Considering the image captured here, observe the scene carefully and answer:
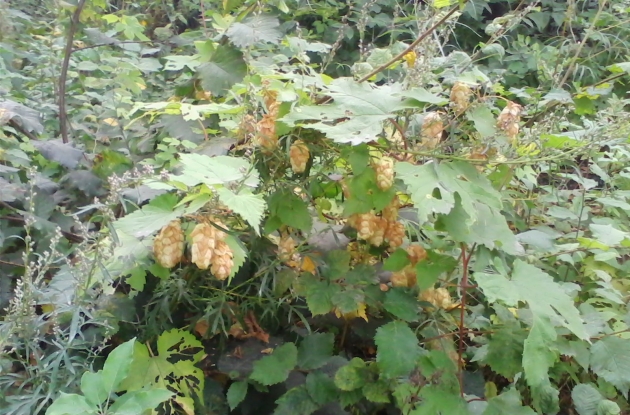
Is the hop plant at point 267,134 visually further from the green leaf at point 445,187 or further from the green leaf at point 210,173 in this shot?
the green leaf at point 445,187

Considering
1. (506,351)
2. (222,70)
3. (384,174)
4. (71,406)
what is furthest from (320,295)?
(222,70)

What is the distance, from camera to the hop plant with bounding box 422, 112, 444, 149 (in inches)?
43.1

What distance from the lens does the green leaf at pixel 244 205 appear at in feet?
2.77

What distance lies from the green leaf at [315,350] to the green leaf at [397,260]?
0.19m

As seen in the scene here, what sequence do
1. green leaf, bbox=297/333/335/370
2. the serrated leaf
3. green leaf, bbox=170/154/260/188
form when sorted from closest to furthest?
green leaf, bbox=170/154/260/188, green leaf, bbox=297/333/335/370, the serrated leaf

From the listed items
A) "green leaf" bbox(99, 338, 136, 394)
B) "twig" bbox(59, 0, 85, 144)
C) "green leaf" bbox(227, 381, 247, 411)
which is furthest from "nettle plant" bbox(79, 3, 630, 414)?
"twig" bbox(59, 0, 85, 144)

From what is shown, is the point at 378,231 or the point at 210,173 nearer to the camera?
the point at 210,173

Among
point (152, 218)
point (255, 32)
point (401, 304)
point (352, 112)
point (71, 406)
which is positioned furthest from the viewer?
point (255, 32)

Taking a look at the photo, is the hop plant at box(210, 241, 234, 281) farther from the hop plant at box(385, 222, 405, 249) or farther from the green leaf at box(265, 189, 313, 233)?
the hop plant at box(385, 222, 405, 249)

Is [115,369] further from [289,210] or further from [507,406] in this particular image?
[507,406]

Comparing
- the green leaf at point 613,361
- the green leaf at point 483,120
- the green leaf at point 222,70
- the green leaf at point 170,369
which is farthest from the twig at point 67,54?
the green leaf at point 613,361

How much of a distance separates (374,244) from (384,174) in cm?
18

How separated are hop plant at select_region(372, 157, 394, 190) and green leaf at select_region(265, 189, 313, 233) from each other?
0.51 ft

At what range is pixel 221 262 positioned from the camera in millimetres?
879
